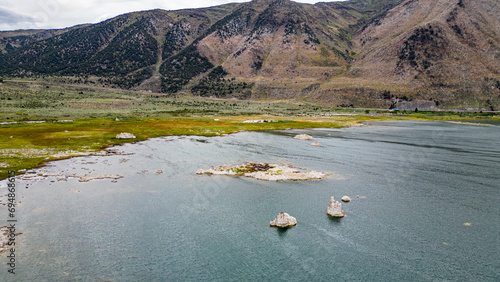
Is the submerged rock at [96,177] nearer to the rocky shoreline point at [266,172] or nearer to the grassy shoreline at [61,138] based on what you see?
the grassy shoreline at [61,138]

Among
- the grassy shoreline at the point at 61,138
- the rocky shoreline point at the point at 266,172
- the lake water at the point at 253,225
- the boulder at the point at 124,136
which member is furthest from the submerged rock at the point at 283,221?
the boulder at the point at 124,136

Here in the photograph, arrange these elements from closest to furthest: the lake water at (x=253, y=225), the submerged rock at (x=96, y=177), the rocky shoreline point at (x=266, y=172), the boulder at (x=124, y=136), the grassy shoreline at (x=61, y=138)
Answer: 1. the lake water at (x=253, y=225)
2. the submerged rock at (x=96, y=177)
3. the rocky shoreline point at (x=266, y=172)
4. the grassy shoreline at (x=61, y=138)
5. the boulder at (x=124, y=136)

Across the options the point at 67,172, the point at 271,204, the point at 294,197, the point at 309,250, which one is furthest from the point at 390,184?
the point at 67,172

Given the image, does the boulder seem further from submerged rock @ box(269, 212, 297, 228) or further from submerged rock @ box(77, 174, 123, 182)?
submerged rock @ box(269, 212, 297, 228)

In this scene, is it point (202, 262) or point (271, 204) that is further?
point (271, 204)

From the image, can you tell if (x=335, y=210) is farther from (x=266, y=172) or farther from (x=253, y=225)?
(x=266, y=172)

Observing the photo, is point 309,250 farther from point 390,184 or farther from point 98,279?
point 390,184

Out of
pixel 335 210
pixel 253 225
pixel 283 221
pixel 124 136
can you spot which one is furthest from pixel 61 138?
pixel 335 210
